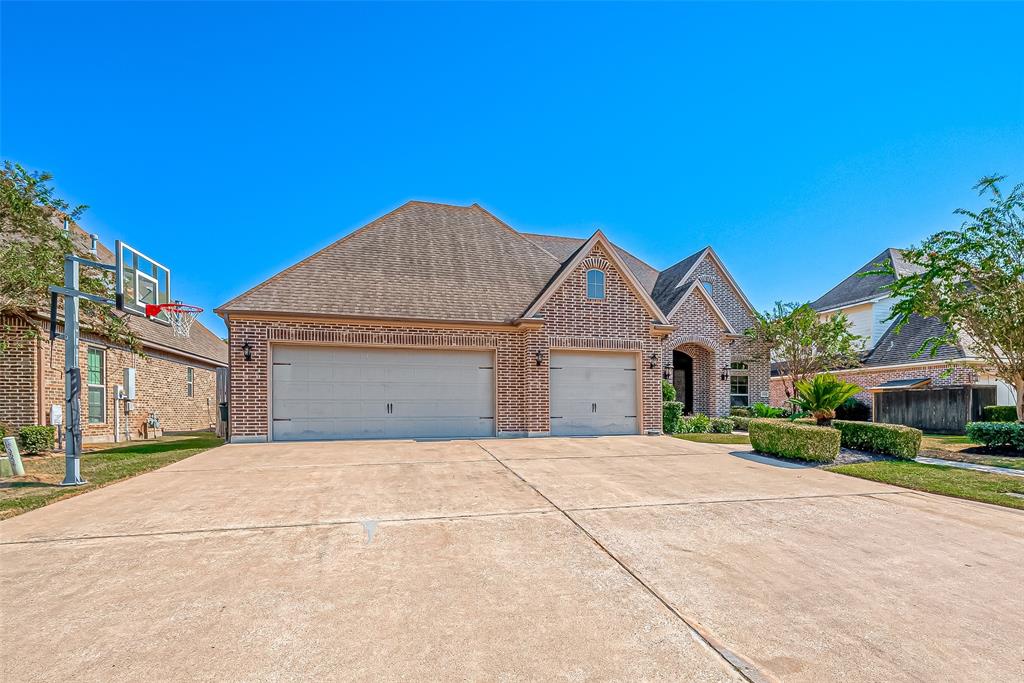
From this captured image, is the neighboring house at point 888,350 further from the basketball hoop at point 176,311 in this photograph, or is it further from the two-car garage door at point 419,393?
the basketball hoop at point 176,311

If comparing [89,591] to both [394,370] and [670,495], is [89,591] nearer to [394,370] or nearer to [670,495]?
[670,495]

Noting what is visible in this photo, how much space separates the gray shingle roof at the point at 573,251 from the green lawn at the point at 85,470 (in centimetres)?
1558

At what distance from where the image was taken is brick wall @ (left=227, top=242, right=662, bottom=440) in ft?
42.5

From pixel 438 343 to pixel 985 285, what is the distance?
14529 mm

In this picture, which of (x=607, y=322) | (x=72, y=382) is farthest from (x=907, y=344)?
(x=72, y=382)

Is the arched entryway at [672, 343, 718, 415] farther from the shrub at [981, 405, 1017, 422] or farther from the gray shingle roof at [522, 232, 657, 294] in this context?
the shrub at [981, 405, 1017, 422]

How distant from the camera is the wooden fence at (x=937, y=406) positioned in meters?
18.1

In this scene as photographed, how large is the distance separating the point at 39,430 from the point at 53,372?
7.02ft

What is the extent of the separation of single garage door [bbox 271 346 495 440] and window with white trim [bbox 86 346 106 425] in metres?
6.26

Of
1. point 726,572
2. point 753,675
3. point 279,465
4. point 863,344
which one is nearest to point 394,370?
point 279,465

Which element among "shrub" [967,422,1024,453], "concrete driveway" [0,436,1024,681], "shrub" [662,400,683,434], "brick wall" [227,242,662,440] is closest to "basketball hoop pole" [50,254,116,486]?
"concrete driveway" [0,436,1024,681]

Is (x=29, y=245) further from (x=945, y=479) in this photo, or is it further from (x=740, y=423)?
(x=740, y=423)

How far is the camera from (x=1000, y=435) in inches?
457

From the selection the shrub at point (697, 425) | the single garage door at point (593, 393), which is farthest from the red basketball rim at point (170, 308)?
the shrub at point (697, 425)
